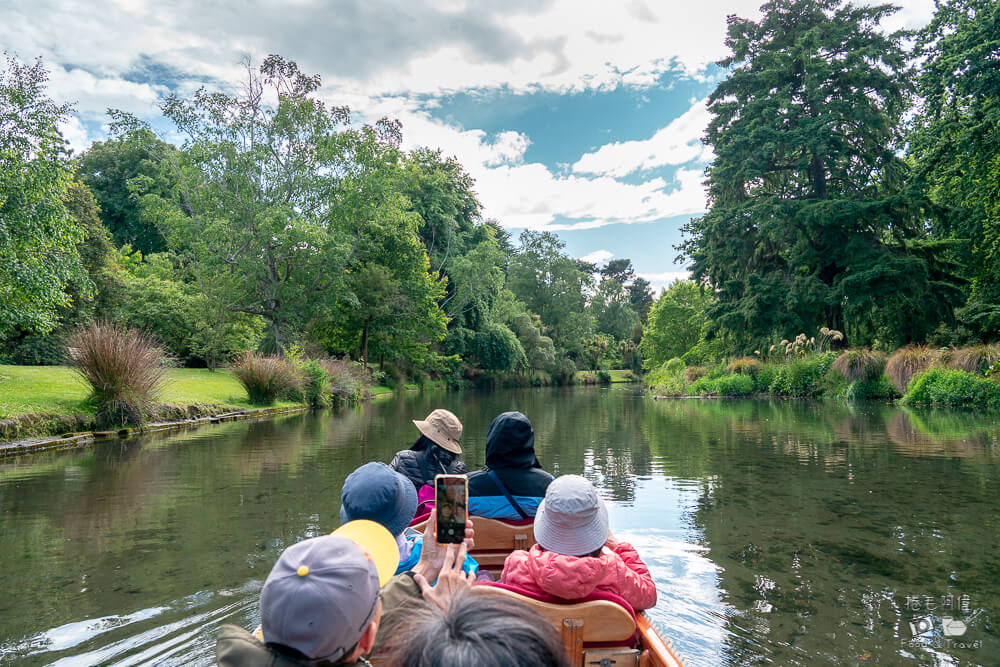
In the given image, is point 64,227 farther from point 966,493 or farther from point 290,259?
point 966,493

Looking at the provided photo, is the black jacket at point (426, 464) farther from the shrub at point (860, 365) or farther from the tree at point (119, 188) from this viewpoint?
the tree at point (119, 188)

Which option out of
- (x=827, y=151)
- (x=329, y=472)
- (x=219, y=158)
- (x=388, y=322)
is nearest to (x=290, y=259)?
(x=219, y=158)

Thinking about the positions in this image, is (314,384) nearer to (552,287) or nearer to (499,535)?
(499,535)

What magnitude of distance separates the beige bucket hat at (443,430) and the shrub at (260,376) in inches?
609

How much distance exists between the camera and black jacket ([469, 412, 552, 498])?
354cm

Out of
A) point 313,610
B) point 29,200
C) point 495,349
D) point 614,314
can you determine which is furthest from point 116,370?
point 614,314

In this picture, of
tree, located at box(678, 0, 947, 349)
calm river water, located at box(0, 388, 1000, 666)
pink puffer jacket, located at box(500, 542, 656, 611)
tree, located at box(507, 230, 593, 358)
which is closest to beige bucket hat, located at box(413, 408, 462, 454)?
calm river water, located at box(0, 388, 1000, 666)

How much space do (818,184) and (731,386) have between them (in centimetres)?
980

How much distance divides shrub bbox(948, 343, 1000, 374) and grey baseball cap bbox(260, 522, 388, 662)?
61.6ft

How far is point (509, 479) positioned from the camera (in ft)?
11.8

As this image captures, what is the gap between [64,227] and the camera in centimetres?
1234

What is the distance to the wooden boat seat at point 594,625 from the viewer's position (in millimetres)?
2361

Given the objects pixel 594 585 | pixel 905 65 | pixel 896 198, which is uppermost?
pixel 905 65

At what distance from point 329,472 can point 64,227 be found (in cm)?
823
